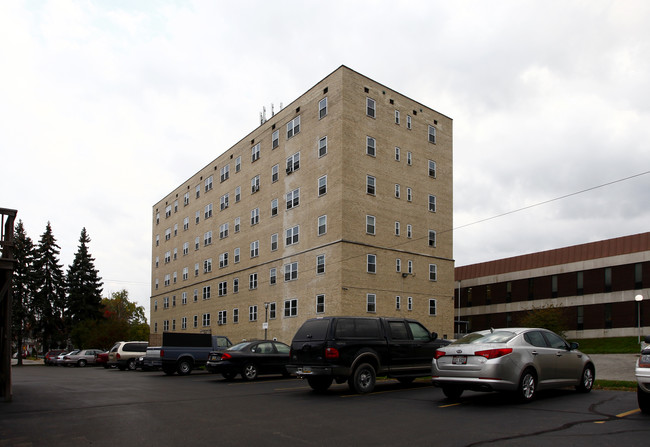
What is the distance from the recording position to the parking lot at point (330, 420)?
8641 mm

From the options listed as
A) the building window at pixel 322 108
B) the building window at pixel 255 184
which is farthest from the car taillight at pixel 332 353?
the building window at pixel 255 184

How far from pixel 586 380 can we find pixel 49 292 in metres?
68.5

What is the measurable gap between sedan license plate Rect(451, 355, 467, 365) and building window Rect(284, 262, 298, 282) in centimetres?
3255

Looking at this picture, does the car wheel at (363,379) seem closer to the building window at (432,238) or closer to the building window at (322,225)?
the building window at (322,225)

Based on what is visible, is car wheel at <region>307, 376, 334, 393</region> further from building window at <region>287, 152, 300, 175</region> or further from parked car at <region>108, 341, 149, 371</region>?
building window at <region>287, 152, 300, 175</region>

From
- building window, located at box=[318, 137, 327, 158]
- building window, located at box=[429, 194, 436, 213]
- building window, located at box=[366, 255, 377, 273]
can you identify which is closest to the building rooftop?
building window, located at box=[429, 194, 436, 213]

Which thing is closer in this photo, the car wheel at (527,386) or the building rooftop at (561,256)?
the car wheel at (527,386)

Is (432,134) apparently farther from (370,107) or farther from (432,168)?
(370,107)

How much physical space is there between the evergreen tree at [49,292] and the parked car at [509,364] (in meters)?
63.8

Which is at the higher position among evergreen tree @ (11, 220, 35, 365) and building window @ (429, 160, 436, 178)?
building window @ (429, 160, 436, 178)

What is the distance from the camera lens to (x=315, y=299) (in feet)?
137

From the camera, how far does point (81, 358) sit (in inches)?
1868

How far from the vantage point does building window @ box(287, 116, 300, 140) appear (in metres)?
46.9

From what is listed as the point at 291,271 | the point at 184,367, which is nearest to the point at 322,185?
the point at 291,271
